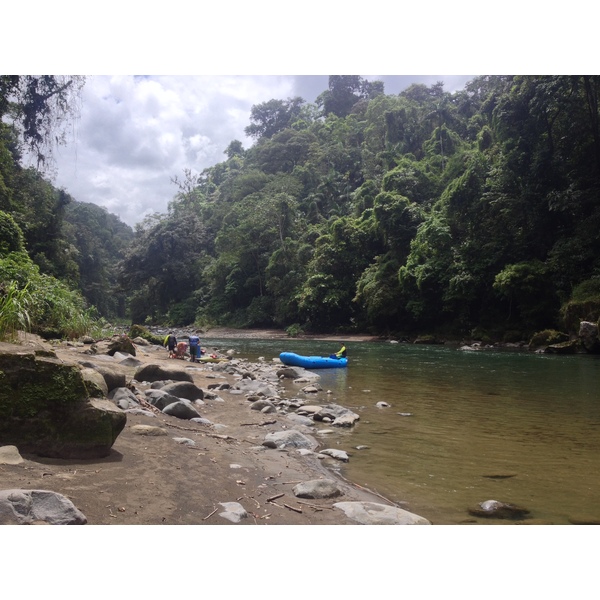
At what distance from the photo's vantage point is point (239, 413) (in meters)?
6.93

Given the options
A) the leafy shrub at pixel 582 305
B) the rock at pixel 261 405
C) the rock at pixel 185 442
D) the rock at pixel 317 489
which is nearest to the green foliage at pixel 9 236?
the rock at pixel 261 405

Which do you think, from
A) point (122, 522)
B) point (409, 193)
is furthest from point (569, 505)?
point (409, 193)

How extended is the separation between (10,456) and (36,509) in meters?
0.88

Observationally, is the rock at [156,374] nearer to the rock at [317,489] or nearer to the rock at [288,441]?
the rock at [288,441]

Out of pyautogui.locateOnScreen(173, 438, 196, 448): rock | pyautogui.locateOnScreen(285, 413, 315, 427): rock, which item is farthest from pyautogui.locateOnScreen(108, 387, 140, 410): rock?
pyautogui.locateOnScreen(285, 413, 315, 427): rock

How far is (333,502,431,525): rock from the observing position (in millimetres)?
3117

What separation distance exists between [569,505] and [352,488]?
177cm

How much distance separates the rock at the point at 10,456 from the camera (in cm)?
302

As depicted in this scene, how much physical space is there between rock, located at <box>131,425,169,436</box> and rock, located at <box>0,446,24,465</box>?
131cm

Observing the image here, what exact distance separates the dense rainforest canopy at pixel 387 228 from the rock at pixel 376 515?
13671 millimetres

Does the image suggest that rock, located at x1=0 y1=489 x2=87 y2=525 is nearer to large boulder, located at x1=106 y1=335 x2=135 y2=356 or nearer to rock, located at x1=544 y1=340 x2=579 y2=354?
large boulder, located at x1=106 y1=335 x2=135 y2=356

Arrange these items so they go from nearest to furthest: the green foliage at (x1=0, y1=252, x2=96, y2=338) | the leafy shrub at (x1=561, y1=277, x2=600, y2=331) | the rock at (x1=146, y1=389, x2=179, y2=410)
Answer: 1. the rock at (x1=146, y1=389, x2=179, y2=410)
2. the green foliage at (x1=0, y1=252, x2=96, y2=338)
3. the leafy shrub at (x1=561, y1=277, x2=600, y2=331)

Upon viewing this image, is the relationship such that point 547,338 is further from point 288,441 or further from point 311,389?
point 288,441

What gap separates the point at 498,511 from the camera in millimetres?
3520
